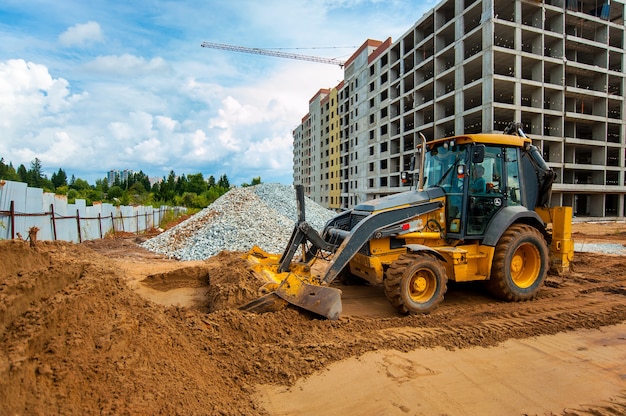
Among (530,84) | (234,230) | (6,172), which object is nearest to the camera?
(234,230)

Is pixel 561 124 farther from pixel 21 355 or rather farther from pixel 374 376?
pixel 21 355

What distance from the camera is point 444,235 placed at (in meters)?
6.55

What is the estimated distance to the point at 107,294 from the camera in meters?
4.18

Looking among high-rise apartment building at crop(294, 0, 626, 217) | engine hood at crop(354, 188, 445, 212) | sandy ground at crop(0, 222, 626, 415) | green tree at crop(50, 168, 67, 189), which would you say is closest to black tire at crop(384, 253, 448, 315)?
sandy ground at crop(0, 222, 626, 415)

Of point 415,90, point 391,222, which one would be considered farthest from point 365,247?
point 415,90

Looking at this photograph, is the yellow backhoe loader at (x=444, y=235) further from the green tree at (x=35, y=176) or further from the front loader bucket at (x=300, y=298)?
the green tree at (x=35, y=176)

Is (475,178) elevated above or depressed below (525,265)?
above

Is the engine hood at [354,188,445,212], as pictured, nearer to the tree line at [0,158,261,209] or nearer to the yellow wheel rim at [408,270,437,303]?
the yellow wheel rim at [408,270,437,303]

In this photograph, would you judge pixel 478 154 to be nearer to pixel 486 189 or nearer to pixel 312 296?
pixel 486 189

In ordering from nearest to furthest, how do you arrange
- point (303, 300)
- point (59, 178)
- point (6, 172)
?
point (303, 300) < point (6, 172) < point (59, 178)

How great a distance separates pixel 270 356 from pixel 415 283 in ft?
8.76

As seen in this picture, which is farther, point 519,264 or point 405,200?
point 519,264

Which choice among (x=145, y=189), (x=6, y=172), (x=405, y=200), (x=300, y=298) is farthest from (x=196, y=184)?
(x=300, y=298)

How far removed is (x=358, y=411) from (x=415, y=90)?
37565mm
